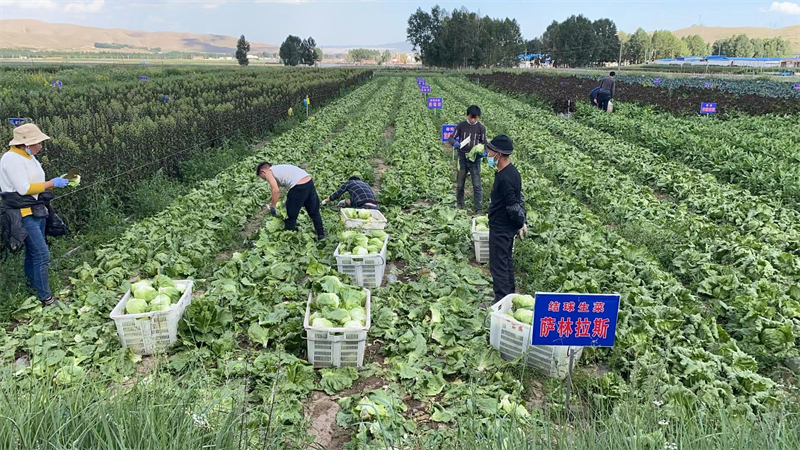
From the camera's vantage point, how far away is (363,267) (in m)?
A: 6.41

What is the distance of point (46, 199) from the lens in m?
5.98

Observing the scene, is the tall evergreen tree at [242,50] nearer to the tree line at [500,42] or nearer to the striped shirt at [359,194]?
the tree line at [500,42]

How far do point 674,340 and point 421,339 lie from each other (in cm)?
242

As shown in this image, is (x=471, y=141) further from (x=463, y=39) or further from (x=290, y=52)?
(x=290, y=52)

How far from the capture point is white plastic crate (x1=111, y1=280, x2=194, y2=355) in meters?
4.82

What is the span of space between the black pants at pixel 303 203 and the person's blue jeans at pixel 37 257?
120 inches

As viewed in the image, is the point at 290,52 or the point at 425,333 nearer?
the point at 425,333

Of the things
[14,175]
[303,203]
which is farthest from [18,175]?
[303,203]

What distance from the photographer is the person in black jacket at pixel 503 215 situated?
5.84 meters

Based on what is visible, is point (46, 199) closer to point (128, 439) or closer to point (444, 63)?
point (128, 439)

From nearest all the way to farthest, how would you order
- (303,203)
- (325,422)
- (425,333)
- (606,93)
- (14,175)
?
1. (325,422)
2. (425,333)
3. (14,175)
4. (303,203)
5. (606,93)

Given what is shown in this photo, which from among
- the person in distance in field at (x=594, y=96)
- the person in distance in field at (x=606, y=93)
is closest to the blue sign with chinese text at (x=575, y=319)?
the person in distance in field at (x=606, y=93)

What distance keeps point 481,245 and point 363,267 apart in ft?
6.58

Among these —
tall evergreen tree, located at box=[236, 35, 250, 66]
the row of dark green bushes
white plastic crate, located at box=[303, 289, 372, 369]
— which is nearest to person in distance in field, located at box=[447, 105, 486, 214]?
white plastic crate, located at box=[303, 289, 372, 369]
